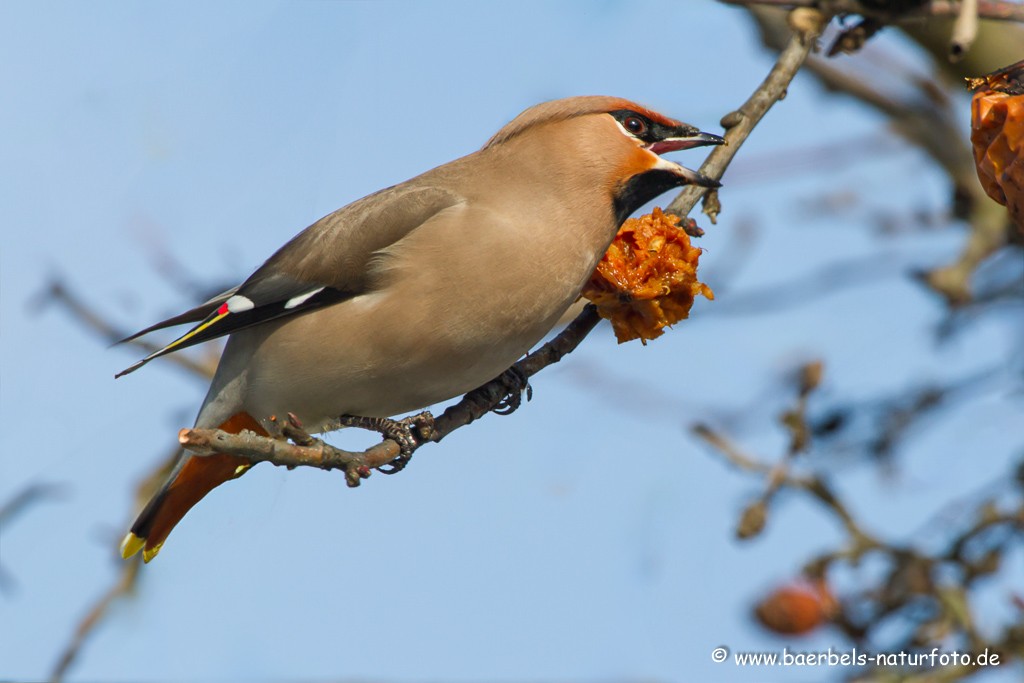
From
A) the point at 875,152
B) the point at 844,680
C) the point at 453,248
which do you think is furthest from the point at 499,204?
the point at 875,152

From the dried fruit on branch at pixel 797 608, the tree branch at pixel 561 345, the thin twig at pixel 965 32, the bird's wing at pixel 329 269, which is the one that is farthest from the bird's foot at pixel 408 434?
the thin twig at pixel 965 32

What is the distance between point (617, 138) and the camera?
3.30 metres

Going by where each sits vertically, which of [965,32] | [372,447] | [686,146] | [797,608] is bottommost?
[797,608]

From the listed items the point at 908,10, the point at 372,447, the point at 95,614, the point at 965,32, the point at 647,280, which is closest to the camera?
the point at 965,32

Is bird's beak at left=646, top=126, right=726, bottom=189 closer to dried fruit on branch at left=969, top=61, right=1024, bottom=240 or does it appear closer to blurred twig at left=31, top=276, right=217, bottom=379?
dried fruit on branch at left=969, top=61, right=1024, bottom=240

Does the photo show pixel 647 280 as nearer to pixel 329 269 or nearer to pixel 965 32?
pixel 329 269

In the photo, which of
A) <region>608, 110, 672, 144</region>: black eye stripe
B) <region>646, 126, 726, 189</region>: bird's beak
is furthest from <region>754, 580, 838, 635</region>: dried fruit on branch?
<region>608, 110, 672, 144</region>: black eye stripe

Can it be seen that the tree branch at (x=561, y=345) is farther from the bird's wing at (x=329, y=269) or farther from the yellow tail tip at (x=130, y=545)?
the yellow tail tip at (x=130, y=545)

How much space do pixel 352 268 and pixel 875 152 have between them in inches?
137

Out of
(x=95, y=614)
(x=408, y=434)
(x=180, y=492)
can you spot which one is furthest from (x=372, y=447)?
(x=95, y=614)

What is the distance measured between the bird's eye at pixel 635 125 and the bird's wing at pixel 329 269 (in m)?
0.64

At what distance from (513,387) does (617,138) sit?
0.97 metres

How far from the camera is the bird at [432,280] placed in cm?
306

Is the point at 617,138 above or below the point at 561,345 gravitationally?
above
